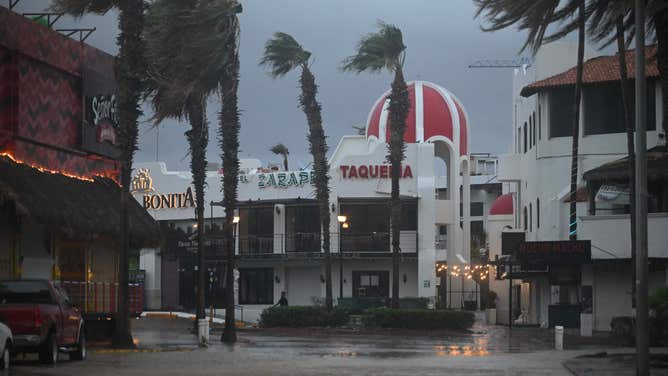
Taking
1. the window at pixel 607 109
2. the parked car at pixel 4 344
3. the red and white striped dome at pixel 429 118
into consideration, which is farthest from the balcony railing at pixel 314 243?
the parked car at pixel 4 344

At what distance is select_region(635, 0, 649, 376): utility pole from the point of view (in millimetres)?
20828

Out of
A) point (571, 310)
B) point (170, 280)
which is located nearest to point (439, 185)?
point (170, 280)

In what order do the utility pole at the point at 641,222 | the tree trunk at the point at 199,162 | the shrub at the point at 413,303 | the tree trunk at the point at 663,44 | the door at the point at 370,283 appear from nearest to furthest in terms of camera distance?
the utility pole at the point at 641,222, the tree trunk at the point at 663,44, the tree trunk at the point at 199,162, the shrub at the point at 413,303, the door at the point at 370,283

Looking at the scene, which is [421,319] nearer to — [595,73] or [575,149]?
[575,149]

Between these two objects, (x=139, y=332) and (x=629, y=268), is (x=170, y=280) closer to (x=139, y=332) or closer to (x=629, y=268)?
(x=139, y=332)

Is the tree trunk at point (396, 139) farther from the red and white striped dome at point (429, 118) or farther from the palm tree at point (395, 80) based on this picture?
the red and white striped dome at point (429, 118)

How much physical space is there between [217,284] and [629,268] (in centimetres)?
3035

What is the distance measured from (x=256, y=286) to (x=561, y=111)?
2423cm

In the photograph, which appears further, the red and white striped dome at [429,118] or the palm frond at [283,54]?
the red and white striped dome at [429,118]

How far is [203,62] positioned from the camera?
3766 centimetres

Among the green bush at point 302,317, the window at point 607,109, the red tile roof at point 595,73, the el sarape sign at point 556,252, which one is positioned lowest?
the green bush at point 302,317

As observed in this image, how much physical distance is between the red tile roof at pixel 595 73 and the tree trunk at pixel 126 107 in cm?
2244

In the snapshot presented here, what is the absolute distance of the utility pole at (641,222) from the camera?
20828 mm

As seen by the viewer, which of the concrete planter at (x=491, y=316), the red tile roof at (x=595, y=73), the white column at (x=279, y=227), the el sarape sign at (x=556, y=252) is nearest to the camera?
the el sarape sign at (x=556, y=252)
